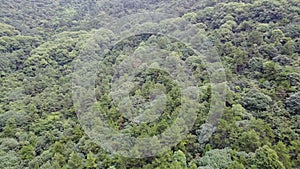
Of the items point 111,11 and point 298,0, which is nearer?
point 298,0

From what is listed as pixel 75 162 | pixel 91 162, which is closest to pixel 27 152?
pixel 75 162

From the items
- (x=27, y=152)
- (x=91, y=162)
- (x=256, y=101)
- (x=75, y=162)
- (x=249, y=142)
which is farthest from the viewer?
(x=27, y=152)

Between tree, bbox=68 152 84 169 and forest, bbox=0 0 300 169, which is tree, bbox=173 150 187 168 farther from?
tree, bbox=68 152 84 169

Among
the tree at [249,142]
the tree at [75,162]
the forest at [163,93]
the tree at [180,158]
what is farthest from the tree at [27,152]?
the tree at [249,142]

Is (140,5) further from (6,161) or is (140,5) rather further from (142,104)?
(6,161)

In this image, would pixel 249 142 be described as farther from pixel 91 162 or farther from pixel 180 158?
pixel 91 162

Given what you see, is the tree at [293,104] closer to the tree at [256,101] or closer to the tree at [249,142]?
the tree at [256,101]

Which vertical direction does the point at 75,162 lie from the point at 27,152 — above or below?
above

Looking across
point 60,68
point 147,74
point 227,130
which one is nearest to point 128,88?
point 147,74
